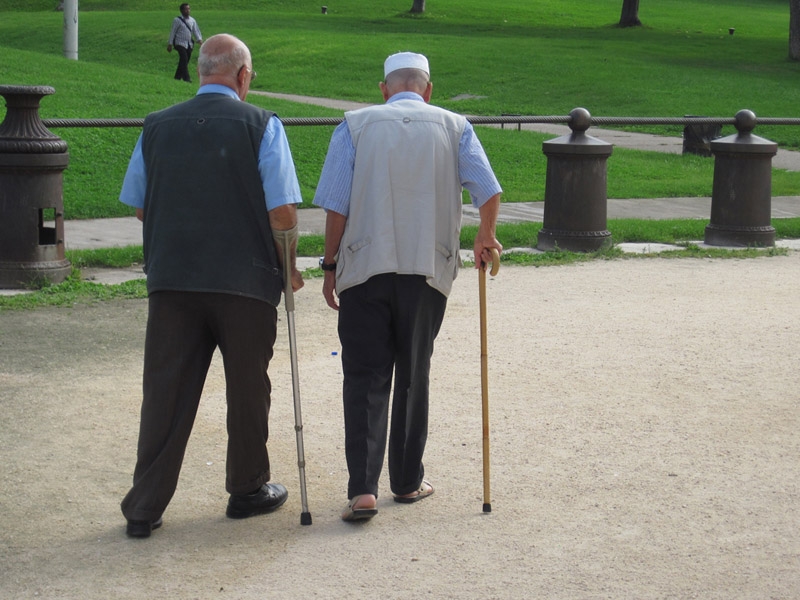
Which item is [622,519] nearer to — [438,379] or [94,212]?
[438,379]

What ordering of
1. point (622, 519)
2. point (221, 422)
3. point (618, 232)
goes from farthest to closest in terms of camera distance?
point (618, 232) < point (221, 422) < point (622, 519)

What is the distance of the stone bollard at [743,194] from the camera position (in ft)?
36.0

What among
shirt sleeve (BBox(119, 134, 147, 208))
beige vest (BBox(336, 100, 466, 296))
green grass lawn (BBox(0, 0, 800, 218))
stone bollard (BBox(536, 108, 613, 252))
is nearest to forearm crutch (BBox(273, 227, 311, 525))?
beige vest (BBox(336, 100, 466, 296))

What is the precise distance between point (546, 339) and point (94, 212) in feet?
19.1

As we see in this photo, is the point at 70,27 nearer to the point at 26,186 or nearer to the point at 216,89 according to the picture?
the point at 26,186

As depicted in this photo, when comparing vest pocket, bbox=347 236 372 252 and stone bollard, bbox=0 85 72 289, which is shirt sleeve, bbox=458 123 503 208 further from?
stone bollard, bbox=0 85 72 289

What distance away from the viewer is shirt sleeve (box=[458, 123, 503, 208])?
4473mm

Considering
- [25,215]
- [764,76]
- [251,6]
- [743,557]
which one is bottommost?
[743,557]

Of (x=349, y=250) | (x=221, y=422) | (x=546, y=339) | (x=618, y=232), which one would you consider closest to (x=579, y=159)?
(x=618, y=232)

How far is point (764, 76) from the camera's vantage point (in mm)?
33562

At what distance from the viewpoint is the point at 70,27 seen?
2305 cm

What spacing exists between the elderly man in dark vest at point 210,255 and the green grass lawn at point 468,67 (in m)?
7.60

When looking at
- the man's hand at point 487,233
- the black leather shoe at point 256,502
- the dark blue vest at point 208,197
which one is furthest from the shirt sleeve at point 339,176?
the black leather shoe at point 256,502

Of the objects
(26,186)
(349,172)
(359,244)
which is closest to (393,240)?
(359,244)
